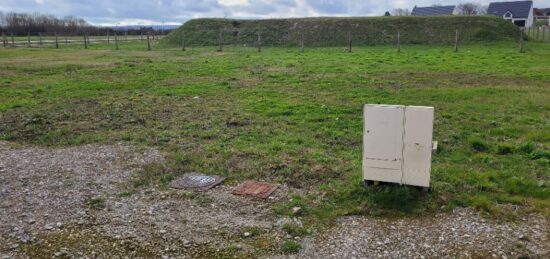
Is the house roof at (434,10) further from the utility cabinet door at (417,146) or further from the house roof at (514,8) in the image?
the utility cabinet door at (417,146)

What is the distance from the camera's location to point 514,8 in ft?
295

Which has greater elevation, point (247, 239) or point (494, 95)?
point (494, 95)

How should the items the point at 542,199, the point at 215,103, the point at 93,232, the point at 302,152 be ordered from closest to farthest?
the point at 93,232, the point at 542,199, the point at 302,152, the point at 215,103

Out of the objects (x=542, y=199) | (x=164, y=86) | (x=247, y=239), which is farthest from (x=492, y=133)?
(x=164, y=86)

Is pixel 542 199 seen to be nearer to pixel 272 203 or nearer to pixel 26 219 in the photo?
pixel 272 203

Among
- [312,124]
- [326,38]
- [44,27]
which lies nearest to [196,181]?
[312,124]

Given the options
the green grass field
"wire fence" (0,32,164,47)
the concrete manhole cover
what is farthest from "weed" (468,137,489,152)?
"wire fence" (0,32,164,47)

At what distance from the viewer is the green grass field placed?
6270mm

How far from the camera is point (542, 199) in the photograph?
6000 millimetres

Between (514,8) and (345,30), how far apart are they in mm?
60929

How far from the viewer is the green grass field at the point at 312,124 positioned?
6270mm

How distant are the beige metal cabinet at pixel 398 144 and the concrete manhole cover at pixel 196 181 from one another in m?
2.26

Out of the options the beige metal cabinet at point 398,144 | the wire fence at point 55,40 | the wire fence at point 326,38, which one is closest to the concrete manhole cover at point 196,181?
the beige metal cabinet at point 398,144

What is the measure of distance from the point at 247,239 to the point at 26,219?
2.78 metres
